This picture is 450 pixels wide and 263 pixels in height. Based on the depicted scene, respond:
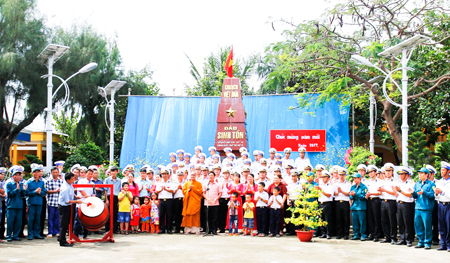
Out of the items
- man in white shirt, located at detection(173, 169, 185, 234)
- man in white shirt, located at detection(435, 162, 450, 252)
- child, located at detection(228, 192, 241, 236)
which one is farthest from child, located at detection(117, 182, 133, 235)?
man in white shirt, located at detection(435, 162, 450, 252)

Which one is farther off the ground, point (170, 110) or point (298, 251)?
point (170, 110)

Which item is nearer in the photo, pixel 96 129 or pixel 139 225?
pixel 139 225

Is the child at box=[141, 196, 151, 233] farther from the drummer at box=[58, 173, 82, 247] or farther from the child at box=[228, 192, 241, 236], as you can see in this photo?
the drummer at box=[58, 173, 82, 247]

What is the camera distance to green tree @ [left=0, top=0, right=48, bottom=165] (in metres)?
19.7

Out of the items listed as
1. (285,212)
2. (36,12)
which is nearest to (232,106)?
(285,212)

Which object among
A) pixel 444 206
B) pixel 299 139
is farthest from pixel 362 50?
pixel 444 206

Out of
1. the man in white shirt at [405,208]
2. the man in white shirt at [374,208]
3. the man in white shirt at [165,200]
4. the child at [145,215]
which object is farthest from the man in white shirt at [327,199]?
the child at [145,215]

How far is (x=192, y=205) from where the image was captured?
38.7 ft

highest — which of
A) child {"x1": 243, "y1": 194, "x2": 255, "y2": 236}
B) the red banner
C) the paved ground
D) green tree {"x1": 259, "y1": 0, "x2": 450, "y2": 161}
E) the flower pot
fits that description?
green tree {"x1": 259, "y1": 0, "x2": 450, "y2": 161}

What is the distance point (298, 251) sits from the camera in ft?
29.8

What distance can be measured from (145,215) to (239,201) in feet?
7.45

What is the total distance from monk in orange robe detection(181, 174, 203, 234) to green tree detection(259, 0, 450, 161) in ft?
22.8

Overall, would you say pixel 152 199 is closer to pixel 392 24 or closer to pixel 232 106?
pixel 232 106

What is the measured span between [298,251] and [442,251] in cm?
271
